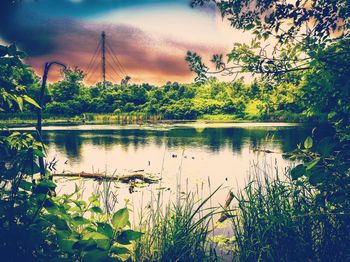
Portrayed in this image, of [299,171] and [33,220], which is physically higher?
[299,171]

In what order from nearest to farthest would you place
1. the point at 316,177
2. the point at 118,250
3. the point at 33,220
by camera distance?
the point at 118,250 < the point at 33,220 < the point at 316,177

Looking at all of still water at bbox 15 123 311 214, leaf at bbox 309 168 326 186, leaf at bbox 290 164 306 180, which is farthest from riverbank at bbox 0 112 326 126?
leaf at bbox 290 164 306 180

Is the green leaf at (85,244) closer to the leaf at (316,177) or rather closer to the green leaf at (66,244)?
the green leaf at (66,244)

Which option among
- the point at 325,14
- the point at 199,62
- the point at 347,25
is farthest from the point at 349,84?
the point at 199,62

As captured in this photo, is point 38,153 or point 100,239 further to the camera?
point 38,153

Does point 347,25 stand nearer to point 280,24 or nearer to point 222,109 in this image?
point 280,24

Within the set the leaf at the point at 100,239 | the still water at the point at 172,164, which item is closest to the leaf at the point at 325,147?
the leaf at the point at 100,239

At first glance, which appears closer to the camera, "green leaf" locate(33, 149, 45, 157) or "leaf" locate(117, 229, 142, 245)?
"leaf" locate(117, 229, 142, 245)

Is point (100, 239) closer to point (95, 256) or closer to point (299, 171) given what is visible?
point (95, 256)

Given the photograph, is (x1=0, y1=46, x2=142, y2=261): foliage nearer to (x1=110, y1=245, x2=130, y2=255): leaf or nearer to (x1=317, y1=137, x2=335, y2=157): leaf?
(x1=110, y1=245, x2=130, y2=255): leaf

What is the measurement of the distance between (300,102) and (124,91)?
89.1m

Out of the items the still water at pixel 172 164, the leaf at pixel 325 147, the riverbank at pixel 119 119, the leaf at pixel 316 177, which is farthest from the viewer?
the riverbank at pixel 119 119

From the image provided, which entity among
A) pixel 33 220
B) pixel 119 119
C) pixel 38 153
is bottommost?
pixel 33 220

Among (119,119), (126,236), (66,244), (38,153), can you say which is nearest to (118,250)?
(126,236)
